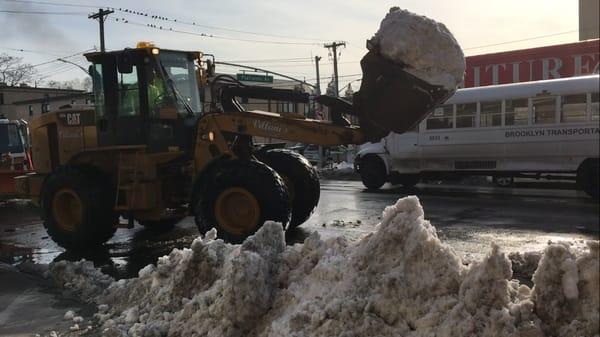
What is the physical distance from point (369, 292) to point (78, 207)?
6.40 metres

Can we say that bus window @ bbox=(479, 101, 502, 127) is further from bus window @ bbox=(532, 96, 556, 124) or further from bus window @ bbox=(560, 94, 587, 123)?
bus window @ bbox=(560, 94, 587, 123)

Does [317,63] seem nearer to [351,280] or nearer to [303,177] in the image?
[303,177]

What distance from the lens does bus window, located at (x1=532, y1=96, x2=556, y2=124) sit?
4344 millimetres

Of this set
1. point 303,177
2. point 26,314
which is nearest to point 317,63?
point 303,177

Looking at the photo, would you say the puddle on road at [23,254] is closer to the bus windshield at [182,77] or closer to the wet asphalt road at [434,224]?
the wet asphalt road at [434,224]

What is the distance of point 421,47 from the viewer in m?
5.18

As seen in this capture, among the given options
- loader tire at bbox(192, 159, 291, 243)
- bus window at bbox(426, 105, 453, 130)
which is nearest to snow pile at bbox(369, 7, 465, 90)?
loader tire at bbox(192, 159, 291, 243)

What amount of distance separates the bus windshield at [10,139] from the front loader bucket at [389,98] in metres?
16.3

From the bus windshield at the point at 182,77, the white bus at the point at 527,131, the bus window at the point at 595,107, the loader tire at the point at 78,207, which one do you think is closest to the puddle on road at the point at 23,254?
the loader tire at the point at 78,207

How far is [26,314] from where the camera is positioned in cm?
581

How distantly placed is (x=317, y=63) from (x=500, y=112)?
54810 millimetres

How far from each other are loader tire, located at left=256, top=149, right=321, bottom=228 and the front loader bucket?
2.32 metres

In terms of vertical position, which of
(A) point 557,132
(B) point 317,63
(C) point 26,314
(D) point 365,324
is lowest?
(C) point 26,314

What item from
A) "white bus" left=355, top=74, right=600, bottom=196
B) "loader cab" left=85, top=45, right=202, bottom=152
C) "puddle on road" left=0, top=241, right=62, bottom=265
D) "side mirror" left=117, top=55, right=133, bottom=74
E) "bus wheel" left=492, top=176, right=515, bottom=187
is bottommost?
"puddle on road" left=0, top=241, right=62, bottom=265
